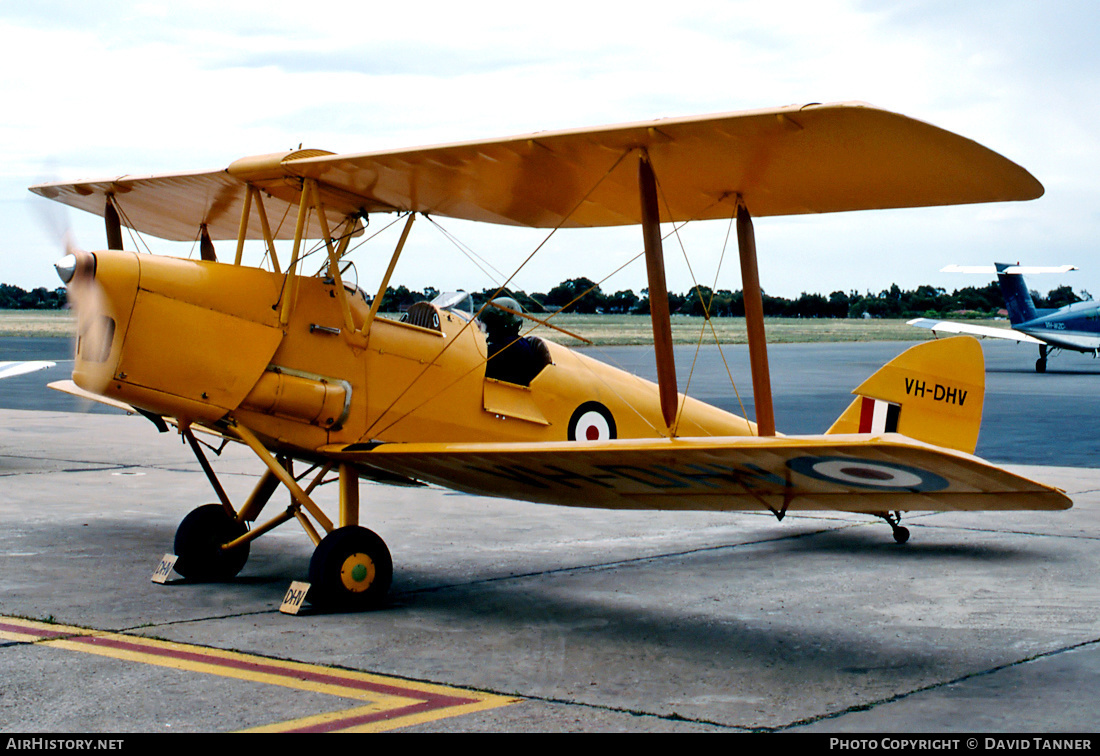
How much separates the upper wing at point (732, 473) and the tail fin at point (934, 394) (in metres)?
1.83

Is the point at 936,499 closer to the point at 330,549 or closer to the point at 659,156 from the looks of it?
the point at 659,156

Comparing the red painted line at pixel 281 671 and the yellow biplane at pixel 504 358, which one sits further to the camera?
the yellow biplane at pixel 504 358

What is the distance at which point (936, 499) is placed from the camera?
509cm

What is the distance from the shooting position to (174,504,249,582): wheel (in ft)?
22.0

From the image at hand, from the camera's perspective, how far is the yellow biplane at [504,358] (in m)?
5.05

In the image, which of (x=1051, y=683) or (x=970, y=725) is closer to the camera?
(x=970, y=725)

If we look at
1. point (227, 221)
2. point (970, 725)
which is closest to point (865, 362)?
point (227, 221)

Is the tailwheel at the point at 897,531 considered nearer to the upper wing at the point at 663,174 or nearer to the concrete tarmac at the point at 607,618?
the concrete tarmac at the point at 607,618

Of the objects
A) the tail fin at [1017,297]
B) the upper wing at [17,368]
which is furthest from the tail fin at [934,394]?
the tail fin at [1017,297]

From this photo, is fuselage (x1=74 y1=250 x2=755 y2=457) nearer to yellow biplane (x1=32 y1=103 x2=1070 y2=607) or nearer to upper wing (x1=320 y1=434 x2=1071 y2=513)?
yellow biplane (x1=32 y1=103 x2=1070 y2=607)

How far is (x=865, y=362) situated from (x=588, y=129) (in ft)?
127

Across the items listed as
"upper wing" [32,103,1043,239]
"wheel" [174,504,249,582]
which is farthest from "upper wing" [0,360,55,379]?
"wheel" [174,504,249,582]

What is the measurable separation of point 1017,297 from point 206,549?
3867 cm

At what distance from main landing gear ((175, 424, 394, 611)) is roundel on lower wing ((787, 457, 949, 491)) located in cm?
245
